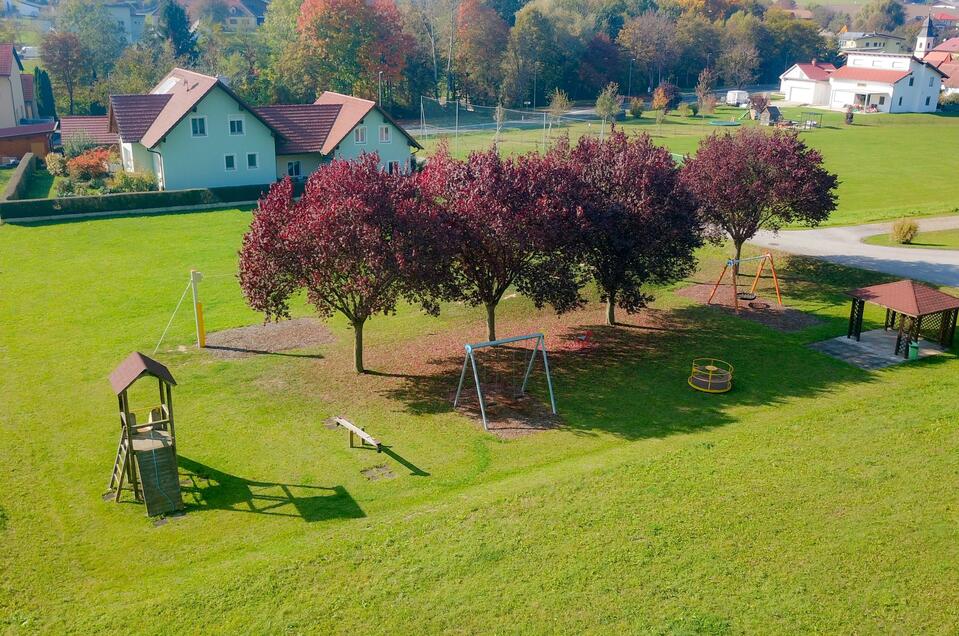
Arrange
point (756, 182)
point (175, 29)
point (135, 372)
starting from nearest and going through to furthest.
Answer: point (135, 372), point (756, 182), point (175, 29)

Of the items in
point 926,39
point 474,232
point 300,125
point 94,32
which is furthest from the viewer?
point 926,39

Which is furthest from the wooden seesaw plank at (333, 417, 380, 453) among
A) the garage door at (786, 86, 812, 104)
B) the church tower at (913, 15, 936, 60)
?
the church tower at (913, 15, 936, 60)

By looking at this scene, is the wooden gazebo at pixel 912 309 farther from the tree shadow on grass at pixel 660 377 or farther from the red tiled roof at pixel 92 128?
the red tiled roof at pixel 92 128

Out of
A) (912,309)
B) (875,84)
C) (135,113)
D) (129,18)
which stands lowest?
(912,309)

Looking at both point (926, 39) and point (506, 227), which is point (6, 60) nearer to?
point (506, 227)

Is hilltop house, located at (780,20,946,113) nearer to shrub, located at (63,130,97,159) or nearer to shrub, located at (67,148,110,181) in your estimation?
shrub, located at (63,130,97,159)

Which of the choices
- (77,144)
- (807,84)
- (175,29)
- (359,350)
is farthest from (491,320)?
(807,84)
